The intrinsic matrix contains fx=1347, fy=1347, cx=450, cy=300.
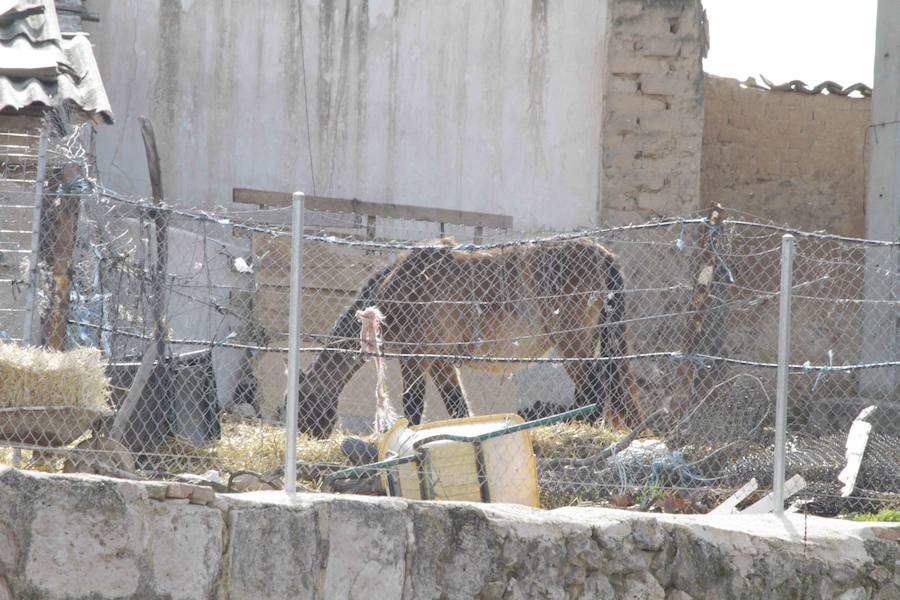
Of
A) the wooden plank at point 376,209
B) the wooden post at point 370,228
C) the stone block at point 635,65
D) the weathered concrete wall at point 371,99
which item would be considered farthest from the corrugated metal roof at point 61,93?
the stone block at point 635,65

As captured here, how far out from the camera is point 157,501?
16.5 feet

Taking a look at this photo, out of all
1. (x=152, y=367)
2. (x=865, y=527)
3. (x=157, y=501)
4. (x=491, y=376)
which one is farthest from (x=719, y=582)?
(x=491, y=376)

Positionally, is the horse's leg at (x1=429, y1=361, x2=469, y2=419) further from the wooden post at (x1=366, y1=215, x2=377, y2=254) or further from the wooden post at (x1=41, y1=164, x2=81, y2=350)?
the wooden post at (x1=41, y1=164, x2=81, y2=350)

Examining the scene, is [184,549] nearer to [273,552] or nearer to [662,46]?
[273,552]

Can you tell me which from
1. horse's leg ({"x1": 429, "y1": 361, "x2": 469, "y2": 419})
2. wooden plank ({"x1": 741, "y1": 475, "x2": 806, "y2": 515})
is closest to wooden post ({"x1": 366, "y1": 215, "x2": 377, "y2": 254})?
horse's leg ({"x1": 429, "y1": 361, "x2": 469, "y2": 419})

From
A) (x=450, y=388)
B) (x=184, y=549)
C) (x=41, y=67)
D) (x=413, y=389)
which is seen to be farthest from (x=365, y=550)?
(x=450, y=388)

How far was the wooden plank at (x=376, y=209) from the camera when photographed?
1342 cm

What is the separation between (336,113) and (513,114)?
6.36 feet

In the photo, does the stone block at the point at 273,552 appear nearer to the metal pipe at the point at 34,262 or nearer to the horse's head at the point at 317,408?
the metal pipe at the point at 34,262

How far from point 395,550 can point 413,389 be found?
17.4 ft

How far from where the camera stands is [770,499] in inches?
271

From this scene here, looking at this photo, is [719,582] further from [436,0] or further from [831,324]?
[436,0]

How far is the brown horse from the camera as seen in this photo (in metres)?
10.1

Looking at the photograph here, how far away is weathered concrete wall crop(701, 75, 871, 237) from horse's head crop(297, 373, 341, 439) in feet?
21.6
